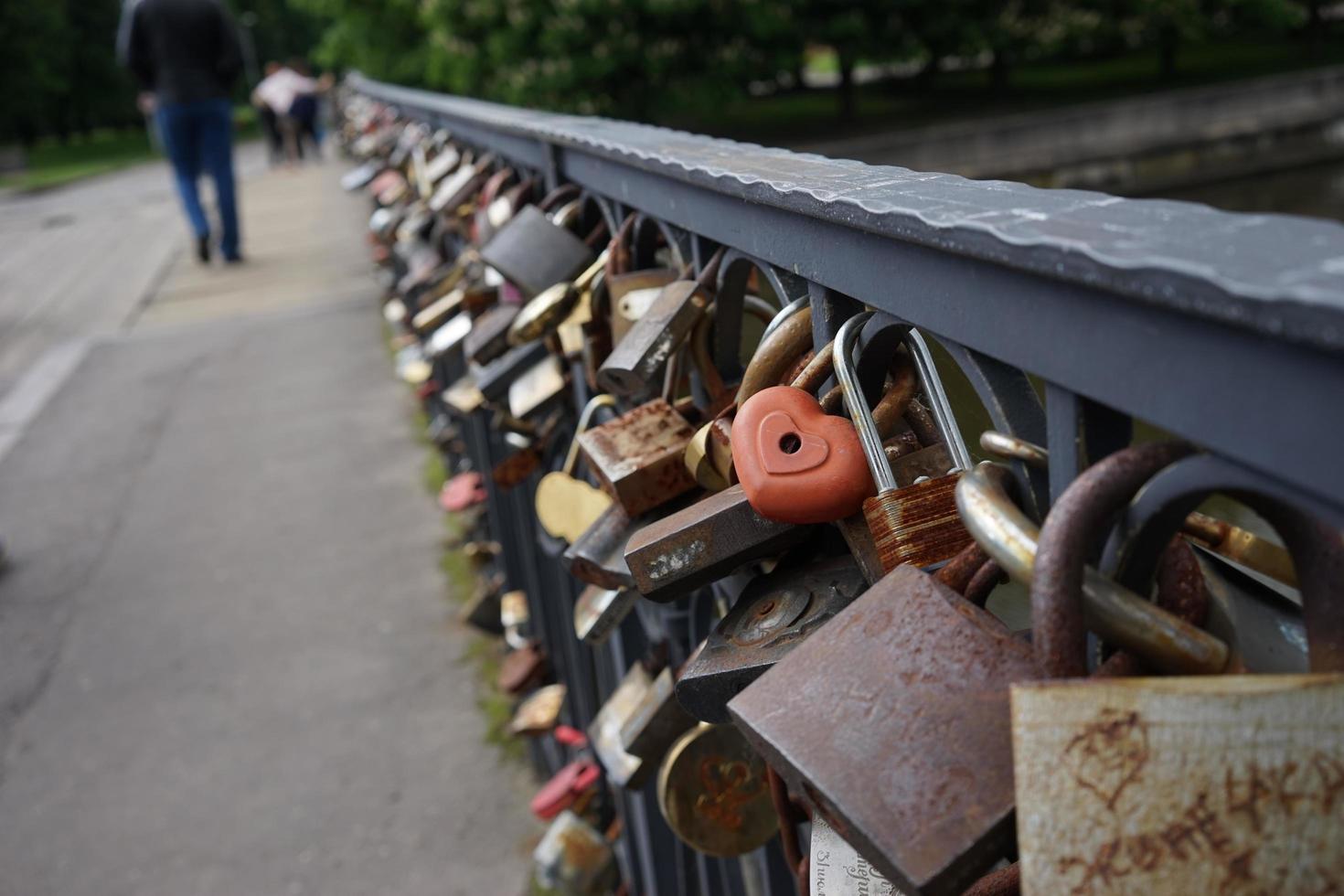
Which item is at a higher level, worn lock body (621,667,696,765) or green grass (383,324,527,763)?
worn lock body (621,667,696,765)

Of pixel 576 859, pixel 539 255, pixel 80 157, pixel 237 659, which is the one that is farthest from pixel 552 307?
pixel 80 157

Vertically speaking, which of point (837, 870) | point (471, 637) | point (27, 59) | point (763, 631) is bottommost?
point (471, 637)

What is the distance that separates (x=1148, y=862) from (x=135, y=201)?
19.2m

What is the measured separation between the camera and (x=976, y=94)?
15727 millimetres

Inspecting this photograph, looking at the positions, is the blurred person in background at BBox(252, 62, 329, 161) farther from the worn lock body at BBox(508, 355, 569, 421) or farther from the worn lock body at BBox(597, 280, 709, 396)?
the worn lock body at BBox(597, 280, 709, 396)

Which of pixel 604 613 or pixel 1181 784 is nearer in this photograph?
pixel 1181 784

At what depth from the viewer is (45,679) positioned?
11.2 ft

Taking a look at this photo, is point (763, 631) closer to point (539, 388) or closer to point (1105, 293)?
point (1105, 293)

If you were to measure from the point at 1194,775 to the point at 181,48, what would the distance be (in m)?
9.26

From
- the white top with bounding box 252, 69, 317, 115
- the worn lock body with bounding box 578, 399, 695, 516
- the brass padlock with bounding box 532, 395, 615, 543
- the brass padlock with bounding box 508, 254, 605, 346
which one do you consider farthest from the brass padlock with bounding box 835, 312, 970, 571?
the white top with bounding box 252, 69, 317, 115

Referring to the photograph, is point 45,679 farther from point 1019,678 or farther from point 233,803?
point 1019,678

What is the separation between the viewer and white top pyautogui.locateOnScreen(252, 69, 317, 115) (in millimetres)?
20411

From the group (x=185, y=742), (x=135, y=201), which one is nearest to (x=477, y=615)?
(x=185, y=742)

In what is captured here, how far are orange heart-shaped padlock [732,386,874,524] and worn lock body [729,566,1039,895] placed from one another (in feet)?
0.39
